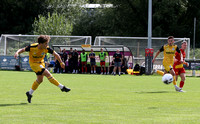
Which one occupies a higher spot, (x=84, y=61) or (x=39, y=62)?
(x=84, y=61)

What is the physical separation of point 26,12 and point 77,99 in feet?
194

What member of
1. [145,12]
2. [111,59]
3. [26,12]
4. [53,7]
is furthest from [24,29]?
[111,59]

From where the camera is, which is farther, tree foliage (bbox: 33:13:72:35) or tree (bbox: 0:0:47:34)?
tree (bbox: 0:0:47:34)

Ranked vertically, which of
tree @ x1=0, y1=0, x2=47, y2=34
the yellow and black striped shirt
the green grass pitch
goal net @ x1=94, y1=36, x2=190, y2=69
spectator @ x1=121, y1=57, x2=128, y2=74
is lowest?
the green grass pitch

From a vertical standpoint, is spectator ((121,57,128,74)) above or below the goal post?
below

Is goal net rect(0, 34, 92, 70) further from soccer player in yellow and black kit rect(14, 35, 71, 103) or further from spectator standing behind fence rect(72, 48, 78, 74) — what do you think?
soccer player in yellow and black kit rect(14, 35, 71, 103)

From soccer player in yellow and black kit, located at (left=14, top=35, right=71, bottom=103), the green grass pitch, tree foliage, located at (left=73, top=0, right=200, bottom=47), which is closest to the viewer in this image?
the green grass pitch

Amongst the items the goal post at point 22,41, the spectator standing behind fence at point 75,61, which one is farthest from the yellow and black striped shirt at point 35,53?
the goal post at point 22,41

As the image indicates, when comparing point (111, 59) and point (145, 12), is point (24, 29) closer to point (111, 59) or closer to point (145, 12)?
point (145, 12)

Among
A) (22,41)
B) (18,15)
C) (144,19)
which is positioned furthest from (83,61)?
(18,15)

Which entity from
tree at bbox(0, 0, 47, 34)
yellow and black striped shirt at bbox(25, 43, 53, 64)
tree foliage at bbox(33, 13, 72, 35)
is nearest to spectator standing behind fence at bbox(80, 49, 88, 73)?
yellow and black striped shirt at bbox(25, 43, 53, 64)

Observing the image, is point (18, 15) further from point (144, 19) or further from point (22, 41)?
point (22, 41)

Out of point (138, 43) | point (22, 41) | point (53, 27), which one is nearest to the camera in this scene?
point (138, 43)

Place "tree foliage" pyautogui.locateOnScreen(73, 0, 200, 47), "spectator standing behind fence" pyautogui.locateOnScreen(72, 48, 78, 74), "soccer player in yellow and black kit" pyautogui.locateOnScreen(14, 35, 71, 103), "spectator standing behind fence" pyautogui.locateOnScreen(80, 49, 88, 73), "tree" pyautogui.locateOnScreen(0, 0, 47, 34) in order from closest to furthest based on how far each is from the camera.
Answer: "soccer player in yellow and black kit" pyautogui.locateOnScreen(14, 35, 71, 103) → "spectator standing behind fence" pyautogui.locateOnScreen(72, 48, 78, 74) → "spectator standing behind fence" pyautogui.locateOnScreen(80, 49, 88, 73) → "tree foliage" pyautogui.locateOnScreen(73, 0, 200, 47) → "tree" pyautogui.locateOnScreen(0, 0, 47, 34)
